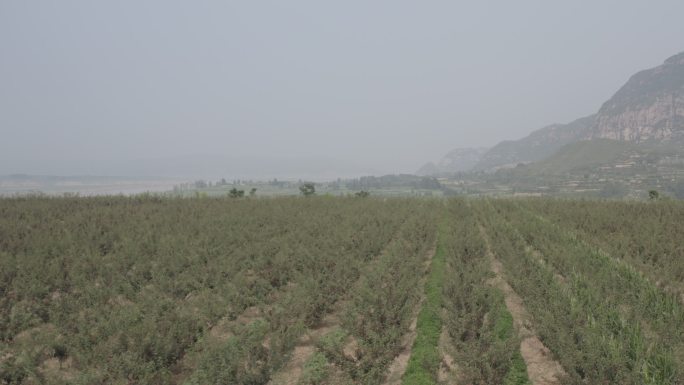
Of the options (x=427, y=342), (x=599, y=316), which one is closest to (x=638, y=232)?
(x=599, y=316)

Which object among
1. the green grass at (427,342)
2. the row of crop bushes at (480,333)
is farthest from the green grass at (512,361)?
the green grass at (427,342)

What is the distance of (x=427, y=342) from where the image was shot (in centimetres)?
685

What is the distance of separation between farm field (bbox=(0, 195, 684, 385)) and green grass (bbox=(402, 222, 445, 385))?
0.04 m

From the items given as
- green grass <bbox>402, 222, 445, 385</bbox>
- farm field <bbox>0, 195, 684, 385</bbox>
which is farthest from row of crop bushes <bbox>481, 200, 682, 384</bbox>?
green grass <bbox>402, 222, 445, 385</bbox>

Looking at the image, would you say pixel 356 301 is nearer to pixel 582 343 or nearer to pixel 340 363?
pixel 340 363

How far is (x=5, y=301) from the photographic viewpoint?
7875 mm

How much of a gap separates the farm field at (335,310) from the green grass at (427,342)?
36mm

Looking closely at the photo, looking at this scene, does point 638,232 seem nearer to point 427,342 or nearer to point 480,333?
point 480,333

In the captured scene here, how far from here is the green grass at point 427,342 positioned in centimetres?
565

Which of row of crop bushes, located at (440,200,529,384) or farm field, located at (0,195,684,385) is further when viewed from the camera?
farm field, located at (0,195,684,385)

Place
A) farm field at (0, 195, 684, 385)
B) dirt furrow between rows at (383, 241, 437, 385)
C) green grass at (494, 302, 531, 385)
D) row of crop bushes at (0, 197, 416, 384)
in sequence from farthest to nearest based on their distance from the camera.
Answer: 1. dirt furrow between rows at (383, 241, 437, 385)
2. row of crop bushes at (0, 197, 416, 384)
3. green grass at (494, 302, 531, 385)
4. farm field at (0, 195, 684, 385)

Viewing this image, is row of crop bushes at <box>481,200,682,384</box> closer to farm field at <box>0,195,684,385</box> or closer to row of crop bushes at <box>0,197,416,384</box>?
farm field at <box>0,195,684,385</box>

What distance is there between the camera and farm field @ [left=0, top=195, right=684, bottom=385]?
548 centimetres

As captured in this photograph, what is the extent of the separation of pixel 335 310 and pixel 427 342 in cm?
258
